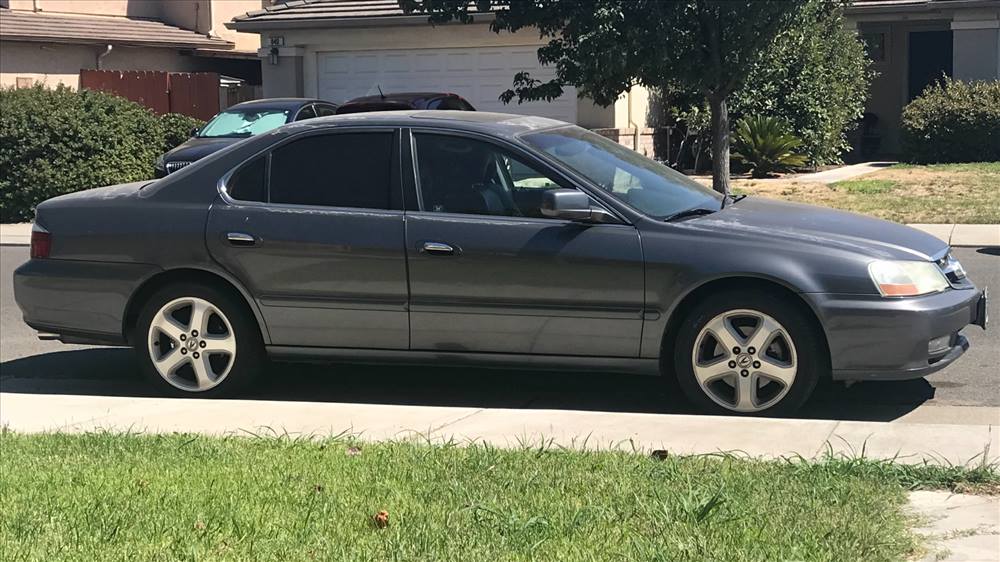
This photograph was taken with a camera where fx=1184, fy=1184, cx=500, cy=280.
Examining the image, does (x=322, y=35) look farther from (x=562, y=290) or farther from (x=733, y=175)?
(x=562, y=290)

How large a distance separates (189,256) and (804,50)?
1584 cm

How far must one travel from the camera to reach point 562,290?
6559 millimetres

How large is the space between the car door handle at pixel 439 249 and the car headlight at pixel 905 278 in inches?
89.5

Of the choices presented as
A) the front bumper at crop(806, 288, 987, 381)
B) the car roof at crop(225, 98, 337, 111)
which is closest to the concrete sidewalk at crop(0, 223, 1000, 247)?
the front bumper at crop(806, 288, 987, 381)

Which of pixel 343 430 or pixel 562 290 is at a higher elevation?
pixel 562 290

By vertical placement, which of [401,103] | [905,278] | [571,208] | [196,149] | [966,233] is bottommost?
[966,233]

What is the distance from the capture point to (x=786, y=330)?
20.5ft

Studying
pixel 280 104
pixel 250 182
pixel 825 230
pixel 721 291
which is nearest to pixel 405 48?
pixel 280 104

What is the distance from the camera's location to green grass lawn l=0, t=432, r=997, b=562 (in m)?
4.14

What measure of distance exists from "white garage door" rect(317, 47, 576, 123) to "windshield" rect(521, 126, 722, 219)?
571 inches

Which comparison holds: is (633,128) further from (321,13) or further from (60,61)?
(60,61)

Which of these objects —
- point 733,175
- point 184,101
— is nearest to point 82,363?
point 733,175

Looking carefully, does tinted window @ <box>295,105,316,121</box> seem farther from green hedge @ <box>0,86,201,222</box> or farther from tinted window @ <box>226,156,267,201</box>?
tinted window @ <box>226,156,267,201</box>

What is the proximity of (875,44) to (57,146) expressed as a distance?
1655 centimetres
